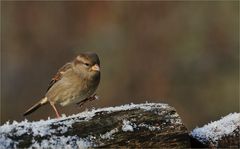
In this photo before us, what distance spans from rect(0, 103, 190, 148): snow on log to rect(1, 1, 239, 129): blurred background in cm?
598

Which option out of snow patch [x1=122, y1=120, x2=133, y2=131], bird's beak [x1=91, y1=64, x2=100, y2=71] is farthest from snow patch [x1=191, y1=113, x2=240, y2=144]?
bird's beak [x1=91, y1=64, x2=100, y2=71]

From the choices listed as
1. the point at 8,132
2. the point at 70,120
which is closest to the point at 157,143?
the point at 70,120

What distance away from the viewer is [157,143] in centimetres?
336

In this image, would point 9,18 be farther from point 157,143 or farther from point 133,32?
point 157,143

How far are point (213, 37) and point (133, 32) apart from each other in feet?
5.25

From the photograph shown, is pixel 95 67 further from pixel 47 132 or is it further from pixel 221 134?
pixel 47 132

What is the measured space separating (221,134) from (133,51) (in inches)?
331

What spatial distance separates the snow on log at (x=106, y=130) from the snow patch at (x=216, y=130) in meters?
0.24

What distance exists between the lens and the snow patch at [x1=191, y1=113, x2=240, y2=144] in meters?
3.62

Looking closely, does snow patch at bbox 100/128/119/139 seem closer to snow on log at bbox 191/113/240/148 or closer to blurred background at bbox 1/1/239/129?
snow on log at bbox 191/113/240/148

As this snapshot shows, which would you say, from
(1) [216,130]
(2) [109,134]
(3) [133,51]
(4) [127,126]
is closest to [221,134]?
(1) [216,130]

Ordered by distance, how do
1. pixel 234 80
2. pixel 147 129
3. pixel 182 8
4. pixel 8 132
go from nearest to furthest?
pixel 8 132
pixel 147 129
pixel 234 80
pixel 182 8

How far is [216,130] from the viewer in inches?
145

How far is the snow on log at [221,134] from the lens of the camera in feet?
11.6
